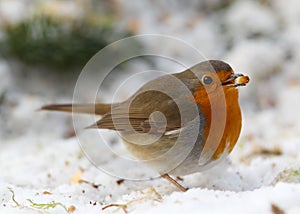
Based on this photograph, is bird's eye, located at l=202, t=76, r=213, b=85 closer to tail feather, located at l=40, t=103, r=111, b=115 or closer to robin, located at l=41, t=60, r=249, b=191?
robin, located at l=41, t=60, r=249, b=191

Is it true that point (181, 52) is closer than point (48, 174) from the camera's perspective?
No

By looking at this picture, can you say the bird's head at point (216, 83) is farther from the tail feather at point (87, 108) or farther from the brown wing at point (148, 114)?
the tail feather at point (87, 108)

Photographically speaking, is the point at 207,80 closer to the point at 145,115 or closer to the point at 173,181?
the point at 145,115

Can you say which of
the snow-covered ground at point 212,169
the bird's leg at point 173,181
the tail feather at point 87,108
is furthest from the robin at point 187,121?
the tail feather at point 87,108

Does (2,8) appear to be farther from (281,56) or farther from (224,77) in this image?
(224,77)

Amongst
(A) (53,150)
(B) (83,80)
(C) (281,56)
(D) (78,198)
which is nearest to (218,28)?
(C) (281,56)
